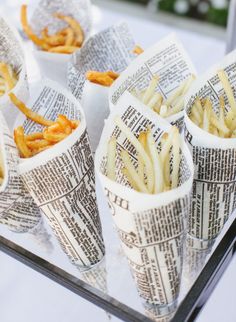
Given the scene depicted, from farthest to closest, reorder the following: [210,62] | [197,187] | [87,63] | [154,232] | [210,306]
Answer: [210,62] → [87,63] → [210,306] → [197,187] → [154,232]

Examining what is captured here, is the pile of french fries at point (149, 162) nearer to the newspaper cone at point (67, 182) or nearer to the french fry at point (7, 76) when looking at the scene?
the newspaper cone at point (67, 182)

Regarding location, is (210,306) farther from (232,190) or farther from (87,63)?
(87,63)

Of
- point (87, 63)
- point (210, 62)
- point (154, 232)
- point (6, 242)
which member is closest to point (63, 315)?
point (6, 242)

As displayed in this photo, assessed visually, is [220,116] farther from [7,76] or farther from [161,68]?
[7,76]

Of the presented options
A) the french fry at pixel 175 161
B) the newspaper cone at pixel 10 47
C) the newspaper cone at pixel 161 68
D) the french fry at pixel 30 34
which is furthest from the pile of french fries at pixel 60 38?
the french fry at pixel 175 161

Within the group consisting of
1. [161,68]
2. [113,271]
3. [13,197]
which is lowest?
[113,271]

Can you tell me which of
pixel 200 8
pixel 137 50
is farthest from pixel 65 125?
pixel 200 8
